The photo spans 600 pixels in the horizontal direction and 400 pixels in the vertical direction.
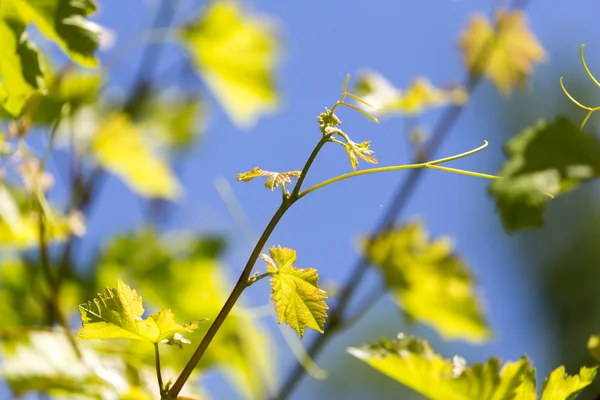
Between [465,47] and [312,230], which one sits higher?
[465,47]

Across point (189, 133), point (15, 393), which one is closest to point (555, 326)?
point (189, 133)

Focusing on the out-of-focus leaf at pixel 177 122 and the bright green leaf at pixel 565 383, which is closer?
the bright green leaf at pixel 565 383

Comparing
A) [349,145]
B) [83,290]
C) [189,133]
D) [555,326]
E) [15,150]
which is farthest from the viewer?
[555,326]

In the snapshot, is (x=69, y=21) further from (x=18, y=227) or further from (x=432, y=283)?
(x=432, y=283)

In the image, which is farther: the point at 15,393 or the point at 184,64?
the point at 184,64

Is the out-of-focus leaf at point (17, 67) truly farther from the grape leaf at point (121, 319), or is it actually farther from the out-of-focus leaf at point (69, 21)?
the grape leaf at point (121, 319)

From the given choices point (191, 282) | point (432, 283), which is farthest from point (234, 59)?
point (432, 283)

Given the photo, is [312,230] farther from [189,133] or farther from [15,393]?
[189,133]

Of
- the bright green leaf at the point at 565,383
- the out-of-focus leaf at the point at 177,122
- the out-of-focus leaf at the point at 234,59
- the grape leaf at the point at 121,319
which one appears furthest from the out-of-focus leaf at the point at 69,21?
the out-of-focus leaf at the point at 177,122
